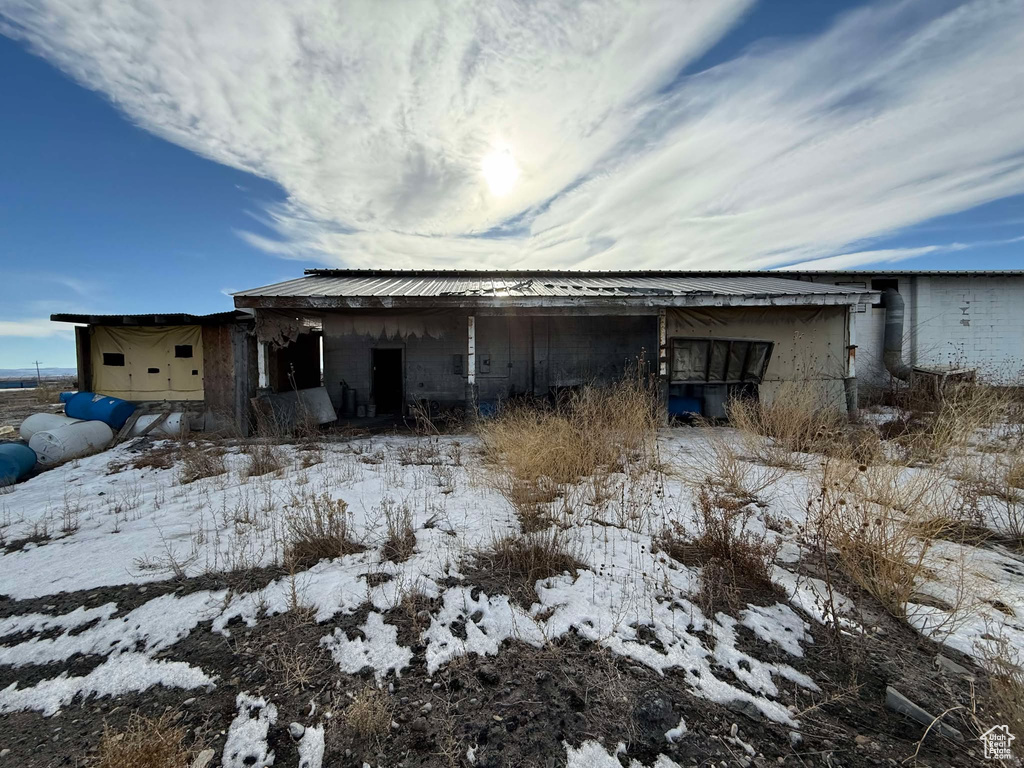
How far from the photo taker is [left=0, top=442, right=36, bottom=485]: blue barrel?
18.9 ft

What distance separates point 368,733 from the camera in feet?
5.79

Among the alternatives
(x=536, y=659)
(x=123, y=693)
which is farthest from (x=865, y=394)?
(x=123, y=693)

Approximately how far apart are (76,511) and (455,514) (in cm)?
427

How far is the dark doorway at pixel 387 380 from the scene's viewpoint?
12273 mm

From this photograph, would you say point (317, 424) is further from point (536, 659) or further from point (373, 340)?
point (536, 659)

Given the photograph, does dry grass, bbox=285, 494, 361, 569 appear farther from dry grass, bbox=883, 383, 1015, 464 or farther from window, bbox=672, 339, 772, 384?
window, bbox=672, 339, 772, 384

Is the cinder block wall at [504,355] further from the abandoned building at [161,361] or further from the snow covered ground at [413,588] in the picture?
the snow covered ground at [413,588]

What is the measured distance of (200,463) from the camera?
18.7ft

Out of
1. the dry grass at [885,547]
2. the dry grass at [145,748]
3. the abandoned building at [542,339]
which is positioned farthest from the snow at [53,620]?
the abandoned building at [542,339]

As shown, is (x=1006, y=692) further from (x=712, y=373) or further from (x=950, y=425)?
(x=712, y=373)

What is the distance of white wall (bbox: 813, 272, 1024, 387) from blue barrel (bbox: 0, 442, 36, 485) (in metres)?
19.2

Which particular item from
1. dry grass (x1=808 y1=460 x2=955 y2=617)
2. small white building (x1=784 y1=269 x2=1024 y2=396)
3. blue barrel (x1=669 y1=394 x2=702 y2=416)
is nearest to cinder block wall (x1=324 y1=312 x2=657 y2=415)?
blue barrel (x1=669 y1=394 x2=702 y2=416)

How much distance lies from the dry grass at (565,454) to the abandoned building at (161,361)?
318 inches

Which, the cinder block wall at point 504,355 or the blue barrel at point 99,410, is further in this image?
the cinder block wall at point 504,355
